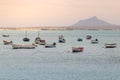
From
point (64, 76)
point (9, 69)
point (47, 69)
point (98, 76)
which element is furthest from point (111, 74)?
point (9, 69)

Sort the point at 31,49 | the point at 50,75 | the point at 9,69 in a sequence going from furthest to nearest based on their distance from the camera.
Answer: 1. the point at 31,49
2. the point at 9,69
3. the point at 50,75

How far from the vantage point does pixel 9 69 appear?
49625mm

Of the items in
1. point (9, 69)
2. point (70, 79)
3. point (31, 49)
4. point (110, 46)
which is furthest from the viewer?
point (110, 46)

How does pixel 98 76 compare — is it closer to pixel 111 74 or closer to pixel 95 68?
pixel 111 74

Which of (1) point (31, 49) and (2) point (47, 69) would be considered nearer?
(2) point (47, 69)

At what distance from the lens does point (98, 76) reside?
43188 millimetres

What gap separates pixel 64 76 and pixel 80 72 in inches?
154

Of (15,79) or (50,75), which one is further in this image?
(50,75)

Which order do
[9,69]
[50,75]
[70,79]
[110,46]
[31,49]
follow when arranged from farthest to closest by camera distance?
[110,46], [31,49], [9,69], [50,75], [70,79]

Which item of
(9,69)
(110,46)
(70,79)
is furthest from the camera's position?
(110,46)

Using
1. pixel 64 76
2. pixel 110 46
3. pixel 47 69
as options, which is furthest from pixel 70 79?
pixel 110 46

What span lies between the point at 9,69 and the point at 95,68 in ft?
35.8

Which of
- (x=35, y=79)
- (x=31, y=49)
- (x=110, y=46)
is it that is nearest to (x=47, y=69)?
(x=35, y=79)

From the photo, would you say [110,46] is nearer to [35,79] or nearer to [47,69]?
[47,69]
